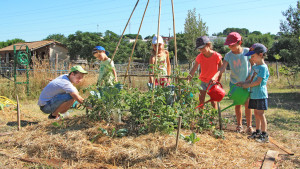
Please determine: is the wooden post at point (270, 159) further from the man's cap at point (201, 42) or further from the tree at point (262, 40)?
the tree at point (262, 40)

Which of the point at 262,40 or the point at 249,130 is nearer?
the point at 249,130

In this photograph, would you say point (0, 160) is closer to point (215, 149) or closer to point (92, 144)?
point (92, 144)

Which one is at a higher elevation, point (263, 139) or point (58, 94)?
point (58, 94)

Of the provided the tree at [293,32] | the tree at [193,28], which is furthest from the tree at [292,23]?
the tree at [193,28]

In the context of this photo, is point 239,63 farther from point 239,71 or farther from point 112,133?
point 112,133

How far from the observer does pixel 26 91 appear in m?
7.75

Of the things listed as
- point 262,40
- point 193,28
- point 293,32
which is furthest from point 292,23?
point 262,40

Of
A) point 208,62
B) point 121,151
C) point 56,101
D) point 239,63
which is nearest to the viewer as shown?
point 121,151

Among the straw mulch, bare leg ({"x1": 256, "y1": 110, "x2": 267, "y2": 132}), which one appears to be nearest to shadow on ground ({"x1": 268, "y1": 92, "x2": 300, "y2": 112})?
bare leg ({"x1": 256, "y1": 110, "x2": 267, "y2": 132})

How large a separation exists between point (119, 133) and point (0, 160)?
1292 mm

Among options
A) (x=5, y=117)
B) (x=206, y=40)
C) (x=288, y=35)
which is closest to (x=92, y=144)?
(x=206, y=40)

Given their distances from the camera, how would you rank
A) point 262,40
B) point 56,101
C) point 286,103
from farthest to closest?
point 262,40 < point 286,103 < point 56,101

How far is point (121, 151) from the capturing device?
2.43m

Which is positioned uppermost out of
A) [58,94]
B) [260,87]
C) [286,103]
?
[260,87]
